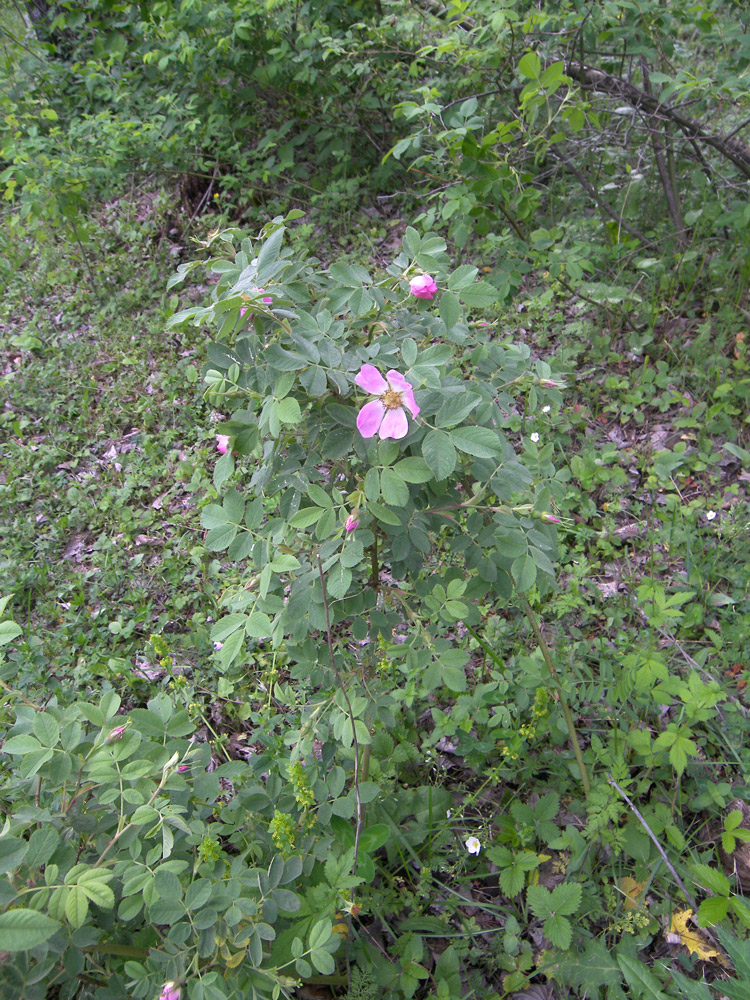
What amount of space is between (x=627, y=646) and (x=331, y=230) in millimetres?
3310

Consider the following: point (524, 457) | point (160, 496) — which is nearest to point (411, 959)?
point (524, 457)

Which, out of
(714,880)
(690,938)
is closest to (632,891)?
(690,938)

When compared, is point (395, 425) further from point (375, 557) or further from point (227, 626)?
point (227, 626)

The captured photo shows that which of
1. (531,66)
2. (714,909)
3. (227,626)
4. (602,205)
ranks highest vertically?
(531,66)

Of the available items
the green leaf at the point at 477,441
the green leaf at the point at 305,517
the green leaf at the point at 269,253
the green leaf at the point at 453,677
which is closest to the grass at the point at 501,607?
the green leaf at the point at 453,677

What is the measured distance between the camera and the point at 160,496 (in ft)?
A: 10.3

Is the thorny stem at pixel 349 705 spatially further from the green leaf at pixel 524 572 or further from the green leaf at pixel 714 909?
the green leaf at pixel 714 909

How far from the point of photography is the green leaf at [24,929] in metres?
0.82

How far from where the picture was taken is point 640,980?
1.37 meters

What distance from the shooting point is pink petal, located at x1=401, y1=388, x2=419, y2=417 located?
1.18m

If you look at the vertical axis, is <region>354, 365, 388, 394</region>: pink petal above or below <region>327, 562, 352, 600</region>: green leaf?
above

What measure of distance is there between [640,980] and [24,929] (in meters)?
1.24

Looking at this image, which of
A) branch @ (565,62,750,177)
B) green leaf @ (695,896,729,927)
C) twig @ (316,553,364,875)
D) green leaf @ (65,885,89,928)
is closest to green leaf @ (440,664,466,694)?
twig @ (316,553,364,875)

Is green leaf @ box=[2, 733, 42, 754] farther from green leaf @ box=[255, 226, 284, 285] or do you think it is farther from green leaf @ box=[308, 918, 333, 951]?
green leaf @ box=[255, 226, 284, 285]
